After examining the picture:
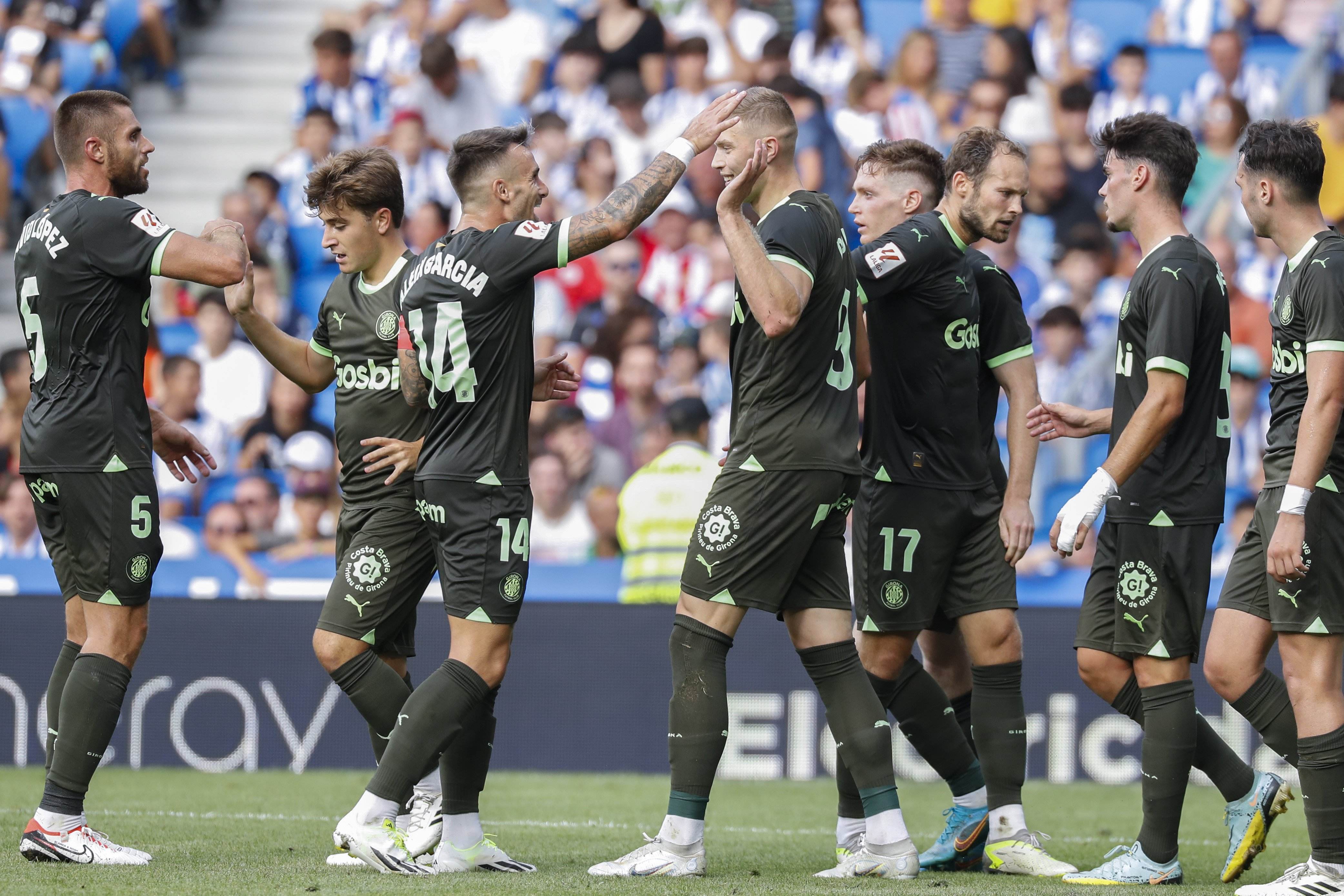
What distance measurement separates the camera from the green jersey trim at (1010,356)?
607 cm

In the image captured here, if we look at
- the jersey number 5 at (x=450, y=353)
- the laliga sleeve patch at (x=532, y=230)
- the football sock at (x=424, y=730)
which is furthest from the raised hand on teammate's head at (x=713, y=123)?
the football sock at (x=424, y=730)

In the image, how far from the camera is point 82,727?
5371 mm

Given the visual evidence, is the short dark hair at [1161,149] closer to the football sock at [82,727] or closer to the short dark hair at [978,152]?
the short dark hair at [978,152]

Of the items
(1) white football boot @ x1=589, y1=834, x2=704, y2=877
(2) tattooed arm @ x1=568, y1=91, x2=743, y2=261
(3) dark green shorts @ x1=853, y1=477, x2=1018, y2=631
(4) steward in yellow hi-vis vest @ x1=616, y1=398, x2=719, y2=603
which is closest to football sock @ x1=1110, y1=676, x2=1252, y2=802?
(3) dark green shorts @ x1=853, y1=477, x2=1018, y2=631

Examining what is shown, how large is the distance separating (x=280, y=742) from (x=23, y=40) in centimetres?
884

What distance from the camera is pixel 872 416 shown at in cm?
602

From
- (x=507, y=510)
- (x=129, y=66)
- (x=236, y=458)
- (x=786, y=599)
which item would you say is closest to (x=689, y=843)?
(x=786, y=599)

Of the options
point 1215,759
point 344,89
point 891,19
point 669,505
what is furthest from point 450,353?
point 891,19

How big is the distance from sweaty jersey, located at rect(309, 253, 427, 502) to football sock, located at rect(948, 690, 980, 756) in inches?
96.3

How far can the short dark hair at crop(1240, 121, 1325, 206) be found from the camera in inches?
200

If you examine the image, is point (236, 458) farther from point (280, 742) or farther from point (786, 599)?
A: point (786, 599)

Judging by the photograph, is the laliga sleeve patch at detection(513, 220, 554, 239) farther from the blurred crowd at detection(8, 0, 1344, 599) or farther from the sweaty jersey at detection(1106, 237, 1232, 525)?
the blurred crowd at detection(8, 0, 1344, 599)

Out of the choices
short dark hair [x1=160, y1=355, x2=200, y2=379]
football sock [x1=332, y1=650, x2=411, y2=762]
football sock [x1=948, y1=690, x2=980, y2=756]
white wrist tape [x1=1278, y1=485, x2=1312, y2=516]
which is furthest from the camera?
short dark hair [x1=160, y1=355, x2=200, y2=379]

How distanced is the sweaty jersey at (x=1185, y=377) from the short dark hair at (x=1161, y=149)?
0.22 m
